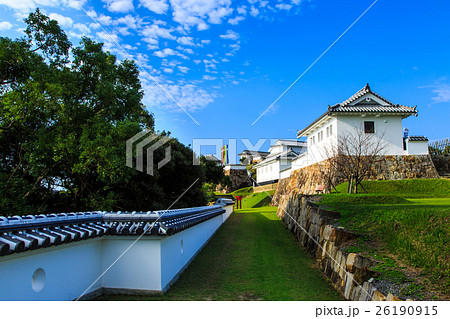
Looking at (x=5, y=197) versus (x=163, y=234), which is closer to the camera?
(x=163, y=234)

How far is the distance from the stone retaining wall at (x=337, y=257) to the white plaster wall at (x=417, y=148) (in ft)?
44.2

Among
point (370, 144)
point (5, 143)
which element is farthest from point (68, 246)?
point (370, 144)

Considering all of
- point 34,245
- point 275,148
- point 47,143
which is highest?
point 275,148

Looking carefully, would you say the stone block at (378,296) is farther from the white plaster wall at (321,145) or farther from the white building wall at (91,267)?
the white plaster wall at (321,145)

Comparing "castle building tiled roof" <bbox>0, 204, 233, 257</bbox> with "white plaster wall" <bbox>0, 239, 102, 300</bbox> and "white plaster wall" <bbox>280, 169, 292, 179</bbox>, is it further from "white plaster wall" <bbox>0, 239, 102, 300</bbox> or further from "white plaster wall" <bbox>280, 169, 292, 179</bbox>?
→ "white plaster wall" <bbox>280, 169, 292, 179</bbox>

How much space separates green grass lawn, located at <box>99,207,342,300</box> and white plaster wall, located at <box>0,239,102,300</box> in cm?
71

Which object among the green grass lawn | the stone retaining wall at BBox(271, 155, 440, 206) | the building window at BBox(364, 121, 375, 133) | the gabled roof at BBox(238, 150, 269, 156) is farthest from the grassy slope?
the gabled roof at BBox(238, 150, 269, 156)

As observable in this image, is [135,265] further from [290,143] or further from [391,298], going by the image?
[290,143]

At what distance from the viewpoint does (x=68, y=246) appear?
5180mm

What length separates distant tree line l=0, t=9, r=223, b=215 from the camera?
1028cm

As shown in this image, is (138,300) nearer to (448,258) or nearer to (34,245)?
(34,245)

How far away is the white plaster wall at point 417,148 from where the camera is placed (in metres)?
21.6

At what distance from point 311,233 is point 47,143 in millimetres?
9763

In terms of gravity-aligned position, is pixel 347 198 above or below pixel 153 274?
above
